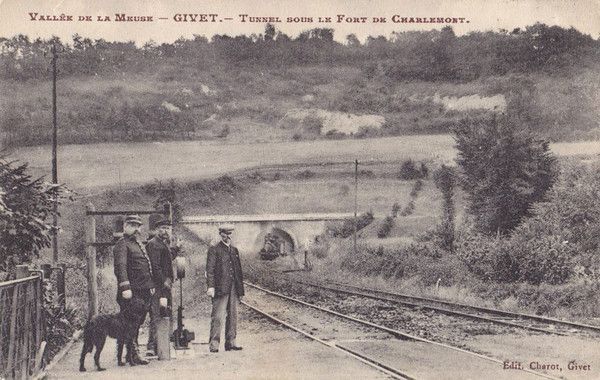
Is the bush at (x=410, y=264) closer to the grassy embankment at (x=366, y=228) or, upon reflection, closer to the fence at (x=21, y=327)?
the grassy embankment at (x=366, y=228)

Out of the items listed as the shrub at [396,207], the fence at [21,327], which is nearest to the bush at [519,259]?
the shrub at [396,207]

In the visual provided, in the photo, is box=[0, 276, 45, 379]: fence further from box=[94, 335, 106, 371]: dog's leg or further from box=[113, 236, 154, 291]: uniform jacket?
box=[113, 236, 154, 291]: uniform jacket

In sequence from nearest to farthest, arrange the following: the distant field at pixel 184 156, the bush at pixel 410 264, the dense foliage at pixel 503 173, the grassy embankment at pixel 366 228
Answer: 1. the distant field at pixel 184 156
2. the grassy embankment at pixel 366 228
3. the dense foliage at pixel 503 173
4. the bush at pixel 410 264

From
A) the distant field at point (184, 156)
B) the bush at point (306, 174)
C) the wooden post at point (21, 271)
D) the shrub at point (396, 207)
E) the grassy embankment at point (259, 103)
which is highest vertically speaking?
the grassy embankment at point (259, 103)

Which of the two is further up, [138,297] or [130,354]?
[138,297]

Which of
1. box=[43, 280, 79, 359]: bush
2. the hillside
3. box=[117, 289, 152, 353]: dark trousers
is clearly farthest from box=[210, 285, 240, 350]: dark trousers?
the hillside

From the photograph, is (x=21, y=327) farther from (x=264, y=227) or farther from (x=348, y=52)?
(x=348, y=52)

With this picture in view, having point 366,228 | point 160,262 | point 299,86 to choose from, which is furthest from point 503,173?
point 160,262
